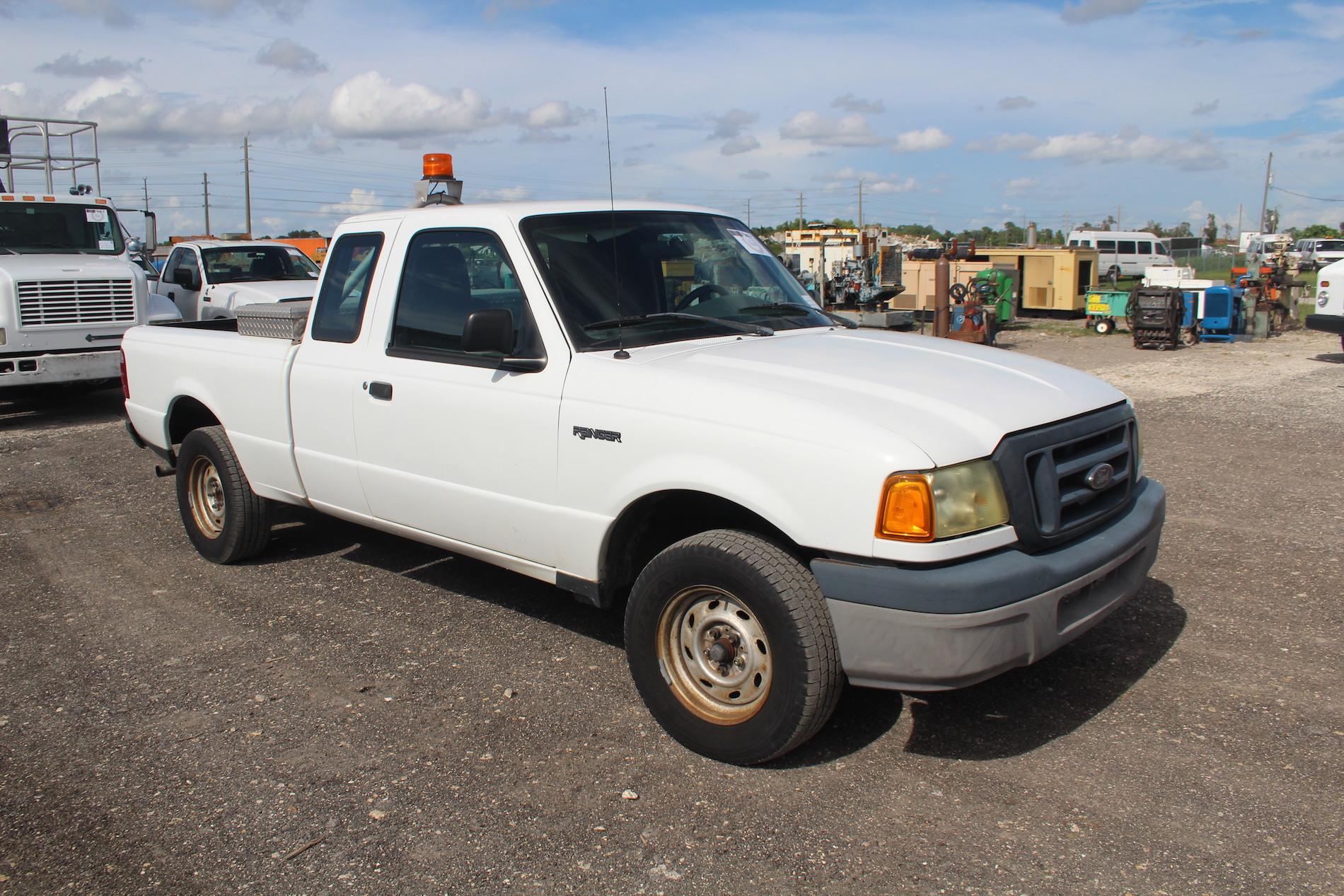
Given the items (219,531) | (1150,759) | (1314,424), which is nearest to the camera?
(1150,759)

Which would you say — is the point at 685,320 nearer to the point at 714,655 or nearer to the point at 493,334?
the point at 493,334

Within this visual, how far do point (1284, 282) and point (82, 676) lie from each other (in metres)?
21.9

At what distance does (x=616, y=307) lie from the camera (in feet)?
14.0

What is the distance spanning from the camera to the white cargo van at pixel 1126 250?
128ft

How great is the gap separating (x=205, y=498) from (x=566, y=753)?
3474 mm

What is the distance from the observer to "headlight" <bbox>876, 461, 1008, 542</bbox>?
3137mm

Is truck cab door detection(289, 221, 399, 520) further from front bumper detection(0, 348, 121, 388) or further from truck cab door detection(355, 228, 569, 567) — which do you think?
front bumper detection(0, 348, 121, 388)

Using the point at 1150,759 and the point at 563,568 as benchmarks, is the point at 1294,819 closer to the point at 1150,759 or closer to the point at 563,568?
the point at 1150,759

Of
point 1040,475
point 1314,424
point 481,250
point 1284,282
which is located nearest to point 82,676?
point 481,250

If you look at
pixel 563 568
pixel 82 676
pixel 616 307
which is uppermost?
pixel 616 307

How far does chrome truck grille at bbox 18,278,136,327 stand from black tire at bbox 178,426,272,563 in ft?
21.0

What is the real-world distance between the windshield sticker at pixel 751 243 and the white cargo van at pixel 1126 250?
119 ft

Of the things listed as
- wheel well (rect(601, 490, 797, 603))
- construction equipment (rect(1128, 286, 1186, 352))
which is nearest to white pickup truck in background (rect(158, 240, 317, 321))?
wheel well (rect(601, 490, 797, 603))

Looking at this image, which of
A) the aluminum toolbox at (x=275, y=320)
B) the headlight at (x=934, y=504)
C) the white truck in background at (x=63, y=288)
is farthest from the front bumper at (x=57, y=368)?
the headlight at (x=934, y=504)
